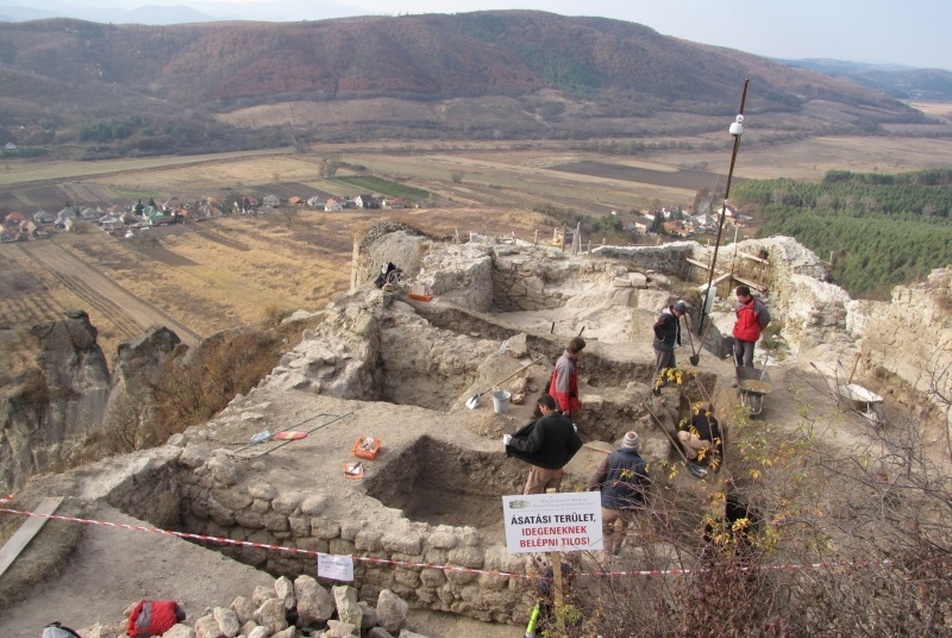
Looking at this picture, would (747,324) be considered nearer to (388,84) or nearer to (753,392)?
(753,392)

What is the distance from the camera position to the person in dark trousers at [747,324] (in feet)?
32.3

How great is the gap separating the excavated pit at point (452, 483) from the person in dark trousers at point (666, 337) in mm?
2761

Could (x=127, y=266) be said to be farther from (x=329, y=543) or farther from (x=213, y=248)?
(x=329, y=543)

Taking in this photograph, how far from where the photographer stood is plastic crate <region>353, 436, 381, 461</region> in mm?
7234

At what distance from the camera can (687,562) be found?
5000 millimetres

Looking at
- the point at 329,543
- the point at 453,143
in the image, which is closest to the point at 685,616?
the point at 329,543

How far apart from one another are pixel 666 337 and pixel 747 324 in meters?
1.62

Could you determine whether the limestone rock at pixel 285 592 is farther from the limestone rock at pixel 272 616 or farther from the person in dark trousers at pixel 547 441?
the person in dark trousers at pixel 547 441

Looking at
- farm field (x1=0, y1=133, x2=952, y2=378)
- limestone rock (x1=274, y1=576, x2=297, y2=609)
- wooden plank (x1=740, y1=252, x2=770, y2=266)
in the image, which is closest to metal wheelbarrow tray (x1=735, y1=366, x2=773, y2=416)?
limestone rock (x1=274, y1=576, x2=297, y2=609)

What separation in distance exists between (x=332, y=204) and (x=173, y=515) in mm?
57263

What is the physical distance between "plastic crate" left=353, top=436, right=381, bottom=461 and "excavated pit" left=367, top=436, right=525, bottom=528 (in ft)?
1.08

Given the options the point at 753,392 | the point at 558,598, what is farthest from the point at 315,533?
the point at 753,392

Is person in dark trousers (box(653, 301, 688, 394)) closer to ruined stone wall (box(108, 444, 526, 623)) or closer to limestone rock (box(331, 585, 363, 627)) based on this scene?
ruined stone wall (box(108, 444, 526, 623))

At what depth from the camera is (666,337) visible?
9297mm
